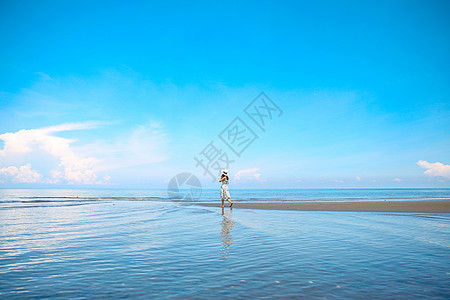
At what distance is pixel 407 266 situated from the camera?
23.0 ft

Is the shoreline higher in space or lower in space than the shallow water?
lower

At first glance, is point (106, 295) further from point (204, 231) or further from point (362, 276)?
point (204, 231)

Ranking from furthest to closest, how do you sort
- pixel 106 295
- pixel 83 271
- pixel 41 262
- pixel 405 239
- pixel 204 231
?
pixel 204 231 < pixel 405 239 < pixel 41 262 < pixel 83 271 < pixel 106 295

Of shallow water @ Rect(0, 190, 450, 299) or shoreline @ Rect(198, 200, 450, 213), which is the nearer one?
shallow water @ Rect(0, 190, 450, 299)

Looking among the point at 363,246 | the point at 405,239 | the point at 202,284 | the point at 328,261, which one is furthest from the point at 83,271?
the point at 405,239

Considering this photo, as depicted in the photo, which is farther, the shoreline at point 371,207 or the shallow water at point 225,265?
the shoreline at point 371,207

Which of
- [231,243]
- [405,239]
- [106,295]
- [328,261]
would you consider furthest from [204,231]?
[405,239]

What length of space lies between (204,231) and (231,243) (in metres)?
3.16

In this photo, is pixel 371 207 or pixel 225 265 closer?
pixel 225 265

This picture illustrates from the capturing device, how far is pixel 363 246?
9.44 meters

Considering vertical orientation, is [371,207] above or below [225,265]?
below

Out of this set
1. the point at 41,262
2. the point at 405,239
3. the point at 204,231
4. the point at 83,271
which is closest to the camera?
the point at 83,271

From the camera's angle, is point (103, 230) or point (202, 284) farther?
point (103, 230)

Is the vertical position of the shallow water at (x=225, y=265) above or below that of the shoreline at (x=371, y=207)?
above
